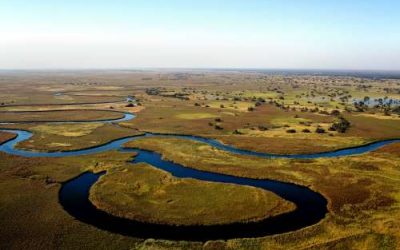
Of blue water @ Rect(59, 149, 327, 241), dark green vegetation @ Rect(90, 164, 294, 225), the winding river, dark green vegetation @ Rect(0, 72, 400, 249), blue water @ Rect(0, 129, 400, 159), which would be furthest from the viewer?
blue water @ Rect(0, 129, 400, 159)

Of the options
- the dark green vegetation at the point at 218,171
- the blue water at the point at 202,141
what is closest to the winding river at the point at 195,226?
the blue water at the point at 202,141

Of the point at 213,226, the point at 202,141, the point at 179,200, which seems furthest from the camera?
the point at 202,141

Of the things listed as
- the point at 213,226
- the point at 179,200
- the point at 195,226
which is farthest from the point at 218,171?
the point at 195,226

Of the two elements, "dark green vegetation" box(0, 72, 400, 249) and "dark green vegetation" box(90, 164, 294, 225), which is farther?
"dark green vegetation" box(90, 164, 294, 225)

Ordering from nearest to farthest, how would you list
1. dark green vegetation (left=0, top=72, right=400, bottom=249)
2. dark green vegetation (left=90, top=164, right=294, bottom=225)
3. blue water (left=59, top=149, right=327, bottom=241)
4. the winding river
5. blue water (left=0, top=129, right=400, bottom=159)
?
dark green vegetation (left=0, top=72, right=400, bottom=249)
blue water (left=59, top=149, right=327, bottom=241)
the winding river
dark green vegetation (left=90, top=164, right=294, bottom=225)
blue water (left=0, top=129, right=400, bottom=159)

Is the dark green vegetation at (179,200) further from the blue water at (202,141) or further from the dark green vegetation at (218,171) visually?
the blue water at (202,141)

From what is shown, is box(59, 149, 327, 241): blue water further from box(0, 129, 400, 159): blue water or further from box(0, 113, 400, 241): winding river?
box(0, 129, 400, 159): blue water

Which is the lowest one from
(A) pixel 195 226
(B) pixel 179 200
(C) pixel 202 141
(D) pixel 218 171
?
(A) pixel 195 226

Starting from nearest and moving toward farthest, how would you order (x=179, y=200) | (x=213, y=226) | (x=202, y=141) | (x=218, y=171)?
(x=213, y=226)
(x=179, y=200)
(x=218, y=171)
(x=202, y=141)

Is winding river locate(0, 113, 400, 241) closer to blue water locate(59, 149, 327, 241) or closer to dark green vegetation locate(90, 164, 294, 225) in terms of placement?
blue water locate(59, 149, 327, 241)

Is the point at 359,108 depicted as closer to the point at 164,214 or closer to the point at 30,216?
the point at 164,214

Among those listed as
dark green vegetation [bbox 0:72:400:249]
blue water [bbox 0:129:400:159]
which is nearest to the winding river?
blue water [bbox 0:129:400:159]

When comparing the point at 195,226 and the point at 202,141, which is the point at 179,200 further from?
the point at 202,141
